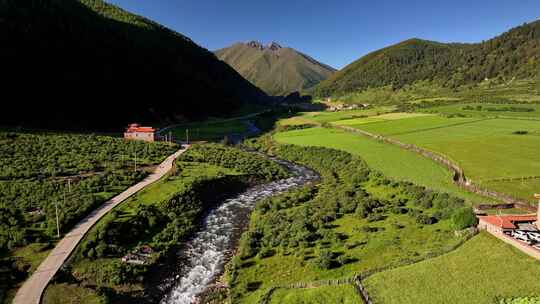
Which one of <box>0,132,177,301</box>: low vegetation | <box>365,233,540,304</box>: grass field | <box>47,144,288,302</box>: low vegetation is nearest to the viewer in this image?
<box>365,233,540,304</box>: grass field

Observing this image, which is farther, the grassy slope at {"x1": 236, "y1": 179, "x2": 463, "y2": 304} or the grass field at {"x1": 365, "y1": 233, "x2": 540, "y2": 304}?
the grassy slope at {"x1": 236, "y1": 179, "x2": 463, "y2": 304}

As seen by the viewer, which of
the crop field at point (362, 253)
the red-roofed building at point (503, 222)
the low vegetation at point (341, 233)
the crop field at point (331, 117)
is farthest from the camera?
the crop field at point (331, 117)

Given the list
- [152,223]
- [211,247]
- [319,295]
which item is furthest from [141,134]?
[319,295]

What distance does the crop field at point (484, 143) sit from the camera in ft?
168

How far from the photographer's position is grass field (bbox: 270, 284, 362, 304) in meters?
26.6

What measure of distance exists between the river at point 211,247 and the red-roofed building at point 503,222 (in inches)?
996

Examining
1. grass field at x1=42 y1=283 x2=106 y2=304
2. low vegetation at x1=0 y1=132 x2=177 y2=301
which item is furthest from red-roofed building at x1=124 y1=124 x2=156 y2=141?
grass field at x1=42 y1=283 x2=106 y2=304

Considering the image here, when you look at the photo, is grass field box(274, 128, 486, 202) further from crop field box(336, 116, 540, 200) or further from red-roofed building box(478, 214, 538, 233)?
red-roofed building box(478, 214, 538, 233)

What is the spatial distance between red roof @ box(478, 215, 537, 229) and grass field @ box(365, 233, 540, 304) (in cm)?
263

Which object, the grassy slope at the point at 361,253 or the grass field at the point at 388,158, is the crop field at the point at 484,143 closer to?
the grass field at the point at 388,158

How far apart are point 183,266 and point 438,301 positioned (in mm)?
22984

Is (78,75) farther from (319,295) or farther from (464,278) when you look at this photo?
(464,278)

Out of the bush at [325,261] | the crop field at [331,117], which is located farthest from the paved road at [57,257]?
the crop field at [331,117]

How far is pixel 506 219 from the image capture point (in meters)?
34.3
